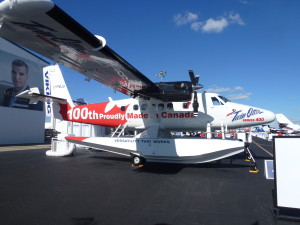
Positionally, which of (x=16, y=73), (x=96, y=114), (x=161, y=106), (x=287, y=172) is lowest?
(x=287, y=172)

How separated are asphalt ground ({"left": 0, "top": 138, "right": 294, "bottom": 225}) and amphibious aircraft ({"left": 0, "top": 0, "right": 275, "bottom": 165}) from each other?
1.66 meters

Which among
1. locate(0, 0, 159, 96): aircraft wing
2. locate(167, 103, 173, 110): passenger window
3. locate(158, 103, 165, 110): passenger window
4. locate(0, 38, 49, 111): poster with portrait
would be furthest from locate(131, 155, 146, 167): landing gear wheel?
locate(0, 38, 49, 111): poster with portrait

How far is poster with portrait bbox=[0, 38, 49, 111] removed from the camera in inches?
968

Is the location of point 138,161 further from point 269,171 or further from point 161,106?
point 269,171

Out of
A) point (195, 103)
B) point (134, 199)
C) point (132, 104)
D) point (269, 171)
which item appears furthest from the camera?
point (132, 104)

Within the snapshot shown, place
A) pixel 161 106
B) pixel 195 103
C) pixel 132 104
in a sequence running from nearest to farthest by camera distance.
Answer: pixel 195 103
pixel 161 106
pixel 132 104

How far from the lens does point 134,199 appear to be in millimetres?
5258

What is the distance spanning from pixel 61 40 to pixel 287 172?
6.06 m

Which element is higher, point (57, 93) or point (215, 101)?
point (57, 93)

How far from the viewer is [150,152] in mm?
9953

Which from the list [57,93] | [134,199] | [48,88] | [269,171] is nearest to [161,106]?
[134,199]

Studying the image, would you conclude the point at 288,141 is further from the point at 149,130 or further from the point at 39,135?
the point at 39,135

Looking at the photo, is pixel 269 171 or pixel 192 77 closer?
Result: pixel 269 171

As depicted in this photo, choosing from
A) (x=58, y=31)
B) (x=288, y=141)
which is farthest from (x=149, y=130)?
(x=288, y=141)
